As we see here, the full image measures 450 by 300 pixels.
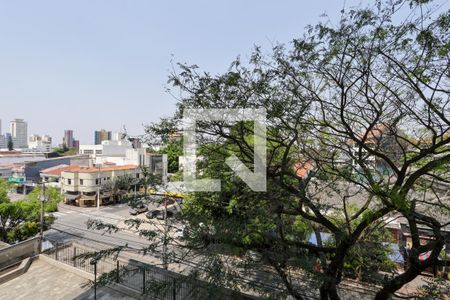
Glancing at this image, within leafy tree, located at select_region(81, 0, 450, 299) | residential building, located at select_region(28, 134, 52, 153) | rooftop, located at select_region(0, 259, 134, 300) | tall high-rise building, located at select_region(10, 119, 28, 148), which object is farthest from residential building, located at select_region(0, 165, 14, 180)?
tall high-rise building, located at select_region(10, 119, 28, 148)

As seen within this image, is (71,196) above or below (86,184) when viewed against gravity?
below

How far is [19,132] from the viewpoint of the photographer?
99.2m

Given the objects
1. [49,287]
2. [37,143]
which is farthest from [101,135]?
[49,287]

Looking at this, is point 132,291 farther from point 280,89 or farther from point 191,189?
point 280,89

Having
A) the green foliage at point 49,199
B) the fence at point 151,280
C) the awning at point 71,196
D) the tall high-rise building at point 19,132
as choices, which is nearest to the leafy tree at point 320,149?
the fence at point 151,280

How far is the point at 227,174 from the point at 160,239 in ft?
5.12

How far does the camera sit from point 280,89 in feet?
13.4

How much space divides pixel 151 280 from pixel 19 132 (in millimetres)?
125163

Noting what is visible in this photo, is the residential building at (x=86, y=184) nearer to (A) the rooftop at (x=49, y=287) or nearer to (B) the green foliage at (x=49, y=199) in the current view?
(B) the green foliage at (x=49, y=199)

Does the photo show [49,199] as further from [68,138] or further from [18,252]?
[68,138]

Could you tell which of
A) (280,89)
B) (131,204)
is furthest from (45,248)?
(280,89)

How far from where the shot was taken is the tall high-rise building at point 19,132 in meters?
95.8

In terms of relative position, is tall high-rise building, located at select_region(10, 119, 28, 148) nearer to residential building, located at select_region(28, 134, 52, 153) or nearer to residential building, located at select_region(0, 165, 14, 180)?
residential building, located at select_region(28, 134, 52, 153)

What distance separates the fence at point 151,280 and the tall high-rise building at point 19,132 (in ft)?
362
